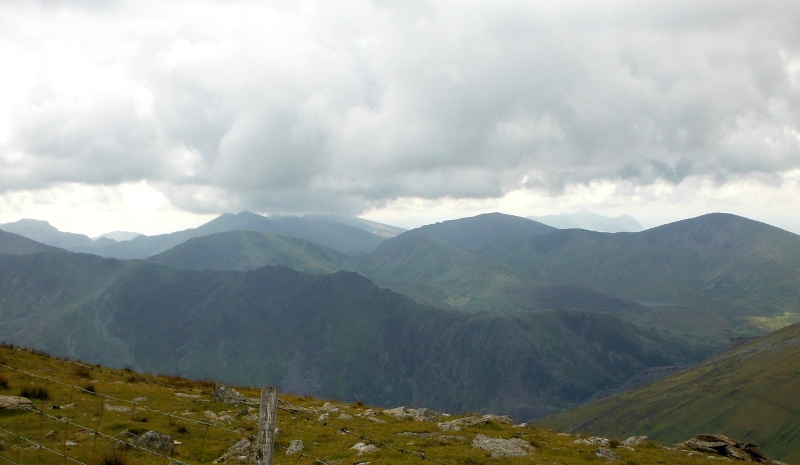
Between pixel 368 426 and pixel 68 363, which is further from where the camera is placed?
pixel 68 363

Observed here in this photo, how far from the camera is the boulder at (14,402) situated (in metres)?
22.5

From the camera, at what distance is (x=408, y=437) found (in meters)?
26.0

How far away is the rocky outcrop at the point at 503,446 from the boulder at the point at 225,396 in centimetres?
1542

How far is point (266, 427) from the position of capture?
12531 mm

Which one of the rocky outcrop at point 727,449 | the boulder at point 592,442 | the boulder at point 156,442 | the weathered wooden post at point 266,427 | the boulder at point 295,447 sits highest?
the weathered wooden post at point 266,427

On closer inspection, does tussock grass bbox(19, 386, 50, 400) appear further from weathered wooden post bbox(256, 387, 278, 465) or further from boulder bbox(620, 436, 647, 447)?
boulder bbox(620, 436, 647, 447)

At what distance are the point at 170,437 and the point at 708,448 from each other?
99.5ft

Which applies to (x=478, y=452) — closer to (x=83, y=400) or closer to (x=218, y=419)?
(x=218, y=419)

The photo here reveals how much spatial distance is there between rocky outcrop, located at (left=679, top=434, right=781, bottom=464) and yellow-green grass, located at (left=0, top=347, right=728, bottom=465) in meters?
2.97

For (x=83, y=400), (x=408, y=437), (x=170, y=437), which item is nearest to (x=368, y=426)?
(x=408, y=437)

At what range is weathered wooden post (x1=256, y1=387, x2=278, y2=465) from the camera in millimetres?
12367

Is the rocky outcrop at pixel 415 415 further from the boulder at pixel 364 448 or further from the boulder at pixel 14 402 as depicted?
the boulder at pixel 14 402

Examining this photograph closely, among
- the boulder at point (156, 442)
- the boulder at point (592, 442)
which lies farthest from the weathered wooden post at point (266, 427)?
the boulder at point (592, 442)

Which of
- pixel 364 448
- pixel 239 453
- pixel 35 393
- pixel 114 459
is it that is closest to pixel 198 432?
pixel 239 453
